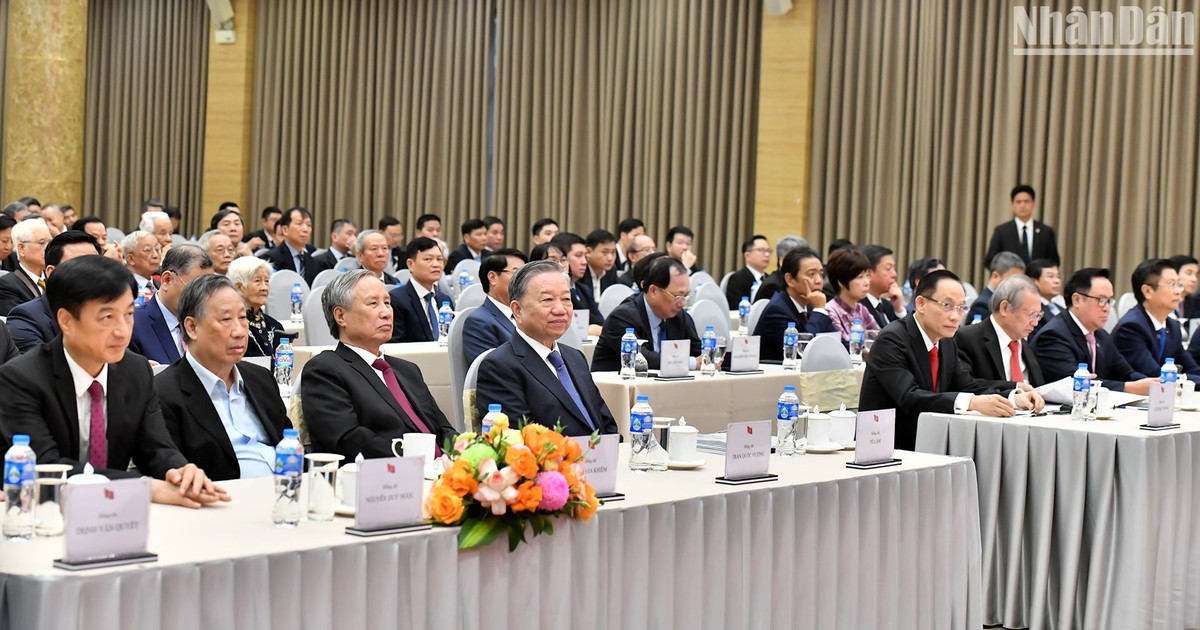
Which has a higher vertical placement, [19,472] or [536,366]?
[536,366]

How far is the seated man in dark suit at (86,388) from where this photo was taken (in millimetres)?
3064

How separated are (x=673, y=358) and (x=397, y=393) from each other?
2.15 metres

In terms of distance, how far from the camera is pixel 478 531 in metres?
2.86

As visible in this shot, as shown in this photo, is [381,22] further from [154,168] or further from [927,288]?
[927,288]

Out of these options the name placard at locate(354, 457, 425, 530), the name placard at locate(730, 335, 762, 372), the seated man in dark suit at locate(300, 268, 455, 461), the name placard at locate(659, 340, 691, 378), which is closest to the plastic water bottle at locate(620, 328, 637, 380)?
the name placard at locate(659, 340, 691, 378)

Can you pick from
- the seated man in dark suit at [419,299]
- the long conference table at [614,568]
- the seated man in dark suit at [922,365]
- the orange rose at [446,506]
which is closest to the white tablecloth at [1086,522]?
the seated man in dark suit at [922,365]

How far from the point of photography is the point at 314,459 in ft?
9.65

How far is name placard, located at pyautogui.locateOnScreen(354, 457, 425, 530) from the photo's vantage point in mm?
2758

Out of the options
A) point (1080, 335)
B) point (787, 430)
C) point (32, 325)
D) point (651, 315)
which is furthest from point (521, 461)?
point (1080, 335)

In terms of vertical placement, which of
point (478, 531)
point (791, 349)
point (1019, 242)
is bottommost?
point (478, 531)

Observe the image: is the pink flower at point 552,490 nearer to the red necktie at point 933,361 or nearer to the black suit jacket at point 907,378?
the black suit jacket at point 907,378

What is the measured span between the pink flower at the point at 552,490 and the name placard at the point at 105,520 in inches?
30.6

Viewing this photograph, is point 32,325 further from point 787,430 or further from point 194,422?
point 787,430

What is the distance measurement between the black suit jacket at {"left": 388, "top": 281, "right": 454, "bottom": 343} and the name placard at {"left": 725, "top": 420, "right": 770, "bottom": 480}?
12.9 ft
